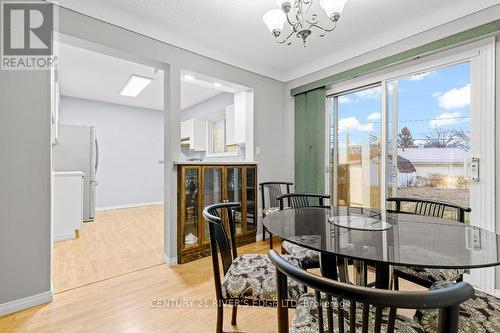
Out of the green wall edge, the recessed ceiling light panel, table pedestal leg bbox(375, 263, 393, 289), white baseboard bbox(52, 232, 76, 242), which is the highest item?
the recessed ceiling light panel

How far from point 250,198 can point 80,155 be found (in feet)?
10.9

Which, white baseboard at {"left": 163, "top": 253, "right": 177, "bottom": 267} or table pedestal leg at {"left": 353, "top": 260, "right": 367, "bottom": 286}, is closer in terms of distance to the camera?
table pedestal leg at {"left": 353, "top": 260, "right": 367, "bottom": 286}

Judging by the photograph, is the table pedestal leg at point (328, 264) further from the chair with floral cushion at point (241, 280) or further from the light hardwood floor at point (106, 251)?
the light hardwood floor at point (106, 251)

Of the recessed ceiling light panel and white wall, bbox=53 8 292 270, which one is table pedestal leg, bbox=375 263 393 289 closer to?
white wall, bbox=53 8 292 270

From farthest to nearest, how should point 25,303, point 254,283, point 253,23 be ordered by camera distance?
point 253,23 < point 25,303 < point 254,283

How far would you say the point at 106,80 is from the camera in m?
4.00

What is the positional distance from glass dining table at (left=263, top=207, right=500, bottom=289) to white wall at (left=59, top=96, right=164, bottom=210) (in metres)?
5.10

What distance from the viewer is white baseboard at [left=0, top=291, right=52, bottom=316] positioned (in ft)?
5.62

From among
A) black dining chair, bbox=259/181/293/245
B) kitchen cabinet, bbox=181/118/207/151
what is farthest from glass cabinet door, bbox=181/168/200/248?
kitchen cabinet, bbox=181/118/207/151

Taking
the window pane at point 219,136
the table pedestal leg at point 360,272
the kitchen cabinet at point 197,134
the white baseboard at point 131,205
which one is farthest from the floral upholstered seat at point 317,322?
the white baseboard at point 131,205

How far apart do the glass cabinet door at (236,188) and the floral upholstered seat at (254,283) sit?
5.48ft

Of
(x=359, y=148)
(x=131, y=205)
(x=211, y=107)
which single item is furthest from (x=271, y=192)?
(x=131, y=205)

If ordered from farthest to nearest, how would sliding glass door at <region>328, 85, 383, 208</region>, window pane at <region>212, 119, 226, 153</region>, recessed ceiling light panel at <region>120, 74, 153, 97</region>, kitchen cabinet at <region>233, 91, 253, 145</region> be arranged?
window pane at <region>212, 119, 226, 153</region> → recessed ceiling light panel at <region>120, 74, 153, 97</region> → kitchen cabinet at <region>233, 91, 253, 145</region> → sliding glass door at <region>328, 85, 383, 208</region>

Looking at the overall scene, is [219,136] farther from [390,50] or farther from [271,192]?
[390,50]
